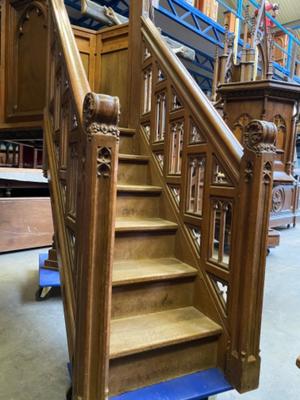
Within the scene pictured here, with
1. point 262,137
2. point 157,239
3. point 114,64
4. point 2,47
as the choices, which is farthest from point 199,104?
point 2,47

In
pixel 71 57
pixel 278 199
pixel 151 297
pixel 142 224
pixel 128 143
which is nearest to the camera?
pixel 71 57

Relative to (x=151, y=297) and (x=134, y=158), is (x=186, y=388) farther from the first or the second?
(x=134, y=158)

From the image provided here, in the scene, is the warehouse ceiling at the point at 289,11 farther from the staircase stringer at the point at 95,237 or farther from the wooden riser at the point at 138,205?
the staircase stringer at the point at 95,237

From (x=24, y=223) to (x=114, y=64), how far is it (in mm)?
2175

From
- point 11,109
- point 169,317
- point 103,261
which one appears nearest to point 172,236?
point 169,317

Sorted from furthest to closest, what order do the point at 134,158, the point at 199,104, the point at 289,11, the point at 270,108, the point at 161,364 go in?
the point at 289,11 < the point at 270,108 < the point at 134,158 < the point at 199,104 < the point at 161,364

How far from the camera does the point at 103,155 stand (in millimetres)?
1068

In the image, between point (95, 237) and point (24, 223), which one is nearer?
point (95, 237)

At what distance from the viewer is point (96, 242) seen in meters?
1.09

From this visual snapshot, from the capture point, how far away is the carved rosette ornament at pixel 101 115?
3.43 feet

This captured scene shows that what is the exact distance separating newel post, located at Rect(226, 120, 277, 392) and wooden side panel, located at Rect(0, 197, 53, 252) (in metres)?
3.09

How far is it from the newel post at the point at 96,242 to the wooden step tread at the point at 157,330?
0.16m

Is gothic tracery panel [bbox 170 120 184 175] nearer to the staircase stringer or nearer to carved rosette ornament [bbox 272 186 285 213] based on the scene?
the staircase stringer

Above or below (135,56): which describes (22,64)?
below
